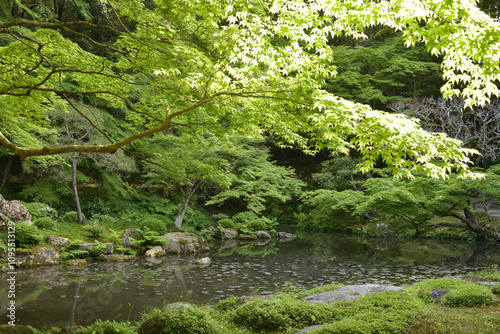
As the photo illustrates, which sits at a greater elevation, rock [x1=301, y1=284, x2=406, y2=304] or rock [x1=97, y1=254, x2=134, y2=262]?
rock [x1=301, y1=284, x2=406, y2=304]

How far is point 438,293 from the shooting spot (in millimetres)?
6020

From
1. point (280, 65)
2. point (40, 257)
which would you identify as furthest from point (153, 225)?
point (280, 65)

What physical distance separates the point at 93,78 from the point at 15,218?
7643 millimetres

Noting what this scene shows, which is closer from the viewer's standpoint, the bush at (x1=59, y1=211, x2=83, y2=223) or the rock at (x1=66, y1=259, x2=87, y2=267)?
the rock at (x1=66, y1=259, x2=87, y2=267)

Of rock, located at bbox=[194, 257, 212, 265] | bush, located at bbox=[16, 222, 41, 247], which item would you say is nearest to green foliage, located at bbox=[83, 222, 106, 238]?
bush, located at bbox=[16, 222, 41, 247]

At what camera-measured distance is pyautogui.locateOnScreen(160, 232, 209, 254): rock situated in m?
12.9

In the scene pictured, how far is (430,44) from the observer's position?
3.38 m

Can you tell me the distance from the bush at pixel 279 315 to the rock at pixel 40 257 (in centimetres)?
800

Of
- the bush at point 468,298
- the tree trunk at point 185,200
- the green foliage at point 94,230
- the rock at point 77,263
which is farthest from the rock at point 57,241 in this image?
the bush at point 468,298

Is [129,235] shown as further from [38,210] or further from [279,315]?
[279,315]

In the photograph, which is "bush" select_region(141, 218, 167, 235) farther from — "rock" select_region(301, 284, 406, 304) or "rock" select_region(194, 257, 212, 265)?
"rock" select_region(301, 284, 406, 304)

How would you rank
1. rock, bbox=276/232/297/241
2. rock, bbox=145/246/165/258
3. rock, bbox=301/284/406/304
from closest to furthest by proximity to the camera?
rock, bbox=301/284/406/304 → rock, bbox=145/246/165/258 → rock, bbox=276/232/297/241

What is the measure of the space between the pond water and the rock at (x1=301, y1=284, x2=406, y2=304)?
209 centimetres

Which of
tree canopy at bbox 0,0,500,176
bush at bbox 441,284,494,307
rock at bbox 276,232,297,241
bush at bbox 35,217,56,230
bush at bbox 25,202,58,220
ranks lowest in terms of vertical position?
rock at bbox 276,232,297,241
